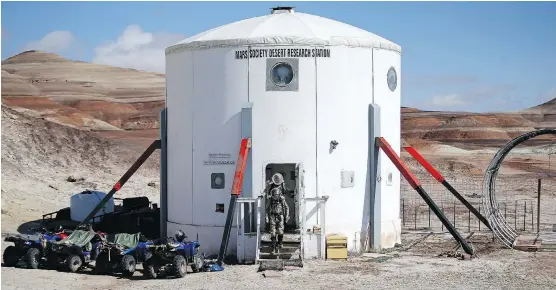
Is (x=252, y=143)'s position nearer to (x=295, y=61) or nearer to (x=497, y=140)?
(x=295, y=61)

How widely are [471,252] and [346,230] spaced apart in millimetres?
3828

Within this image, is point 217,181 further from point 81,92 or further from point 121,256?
point 81,92

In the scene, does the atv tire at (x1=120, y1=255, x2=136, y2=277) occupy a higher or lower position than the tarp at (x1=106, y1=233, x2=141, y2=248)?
lower

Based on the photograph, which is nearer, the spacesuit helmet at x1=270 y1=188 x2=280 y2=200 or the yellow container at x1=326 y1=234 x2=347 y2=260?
the spacesuit helmet at x1=270 y1=188 x2=280 y2=200

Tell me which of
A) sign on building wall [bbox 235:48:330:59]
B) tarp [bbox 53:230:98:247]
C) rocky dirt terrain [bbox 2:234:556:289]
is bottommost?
rocky dirt terrain [bbox 2:234:556:289]

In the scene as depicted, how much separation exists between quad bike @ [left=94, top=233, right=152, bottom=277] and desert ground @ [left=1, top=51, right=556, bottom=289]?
361mm

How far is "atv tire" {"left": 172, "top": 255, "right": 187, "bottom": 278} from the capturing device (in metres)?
22.7

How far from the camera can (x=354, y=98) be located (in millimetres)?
26734

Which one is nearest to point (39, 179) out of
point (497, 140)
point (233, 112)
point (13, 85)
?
point (233, 112)

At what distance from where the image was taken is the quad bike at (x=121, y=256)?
23141 millimetres

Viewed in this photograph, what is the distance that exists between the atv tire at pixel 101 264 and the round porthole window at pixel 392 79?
1070cm

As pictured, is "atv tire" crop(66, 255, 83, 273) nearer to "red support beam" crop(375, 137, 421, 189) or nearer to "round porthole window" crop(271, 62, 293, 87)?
"round porthole window" crop(271, 62, 293, 87)

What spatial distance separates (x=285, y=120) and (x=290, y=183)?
6.84 feet

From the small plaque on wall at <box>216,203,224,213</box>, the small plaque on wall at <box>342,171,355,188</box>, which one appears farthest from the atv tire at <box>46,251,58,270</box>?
the small plaque on wall at <box>342,171,355,188</box>
